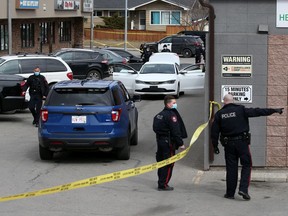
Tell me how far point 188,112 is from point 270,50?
32.7 ft

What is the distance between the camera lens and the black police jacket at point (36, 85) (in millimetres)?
18812

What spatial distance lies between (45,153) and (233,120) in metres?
5.04

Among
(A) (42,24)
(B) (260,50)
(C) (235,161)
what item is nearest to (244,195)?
(C) (235,161)

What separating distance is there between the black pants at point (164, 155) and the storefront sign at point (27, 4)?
31.8m

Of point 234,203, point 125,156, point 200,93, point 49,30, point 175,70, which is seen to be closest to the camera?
point 234,203

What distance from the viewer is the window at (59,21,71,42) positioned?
53.6m

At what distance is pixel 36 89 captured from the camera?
19.0 metres

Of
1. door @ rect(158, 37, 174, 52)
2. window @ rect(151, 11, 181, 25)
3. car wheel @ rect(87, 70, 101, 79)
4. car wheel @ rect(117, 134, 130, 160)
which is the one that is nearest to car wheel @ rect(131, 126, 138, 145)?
car wheel @ rect(117, 134, 130, 160)

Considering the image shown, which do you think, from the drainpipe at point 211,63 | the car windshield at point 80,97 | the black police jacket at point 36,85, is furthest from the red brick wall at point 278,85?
the black police jacket at point 36,85

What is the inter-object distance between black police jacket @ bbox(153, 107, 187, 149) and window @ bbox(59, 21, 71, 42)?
43218mm

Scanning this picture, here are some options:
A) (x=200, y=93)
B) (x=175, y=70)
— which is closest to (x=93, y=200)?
(x=175, y=70)

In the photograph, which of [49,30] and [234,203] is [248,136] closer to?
[234,203]

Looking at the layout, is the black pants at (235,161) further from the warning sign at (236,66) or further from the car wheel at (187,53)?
the car wheel at (187,53)

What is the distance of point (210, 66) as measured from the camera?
501 inches
